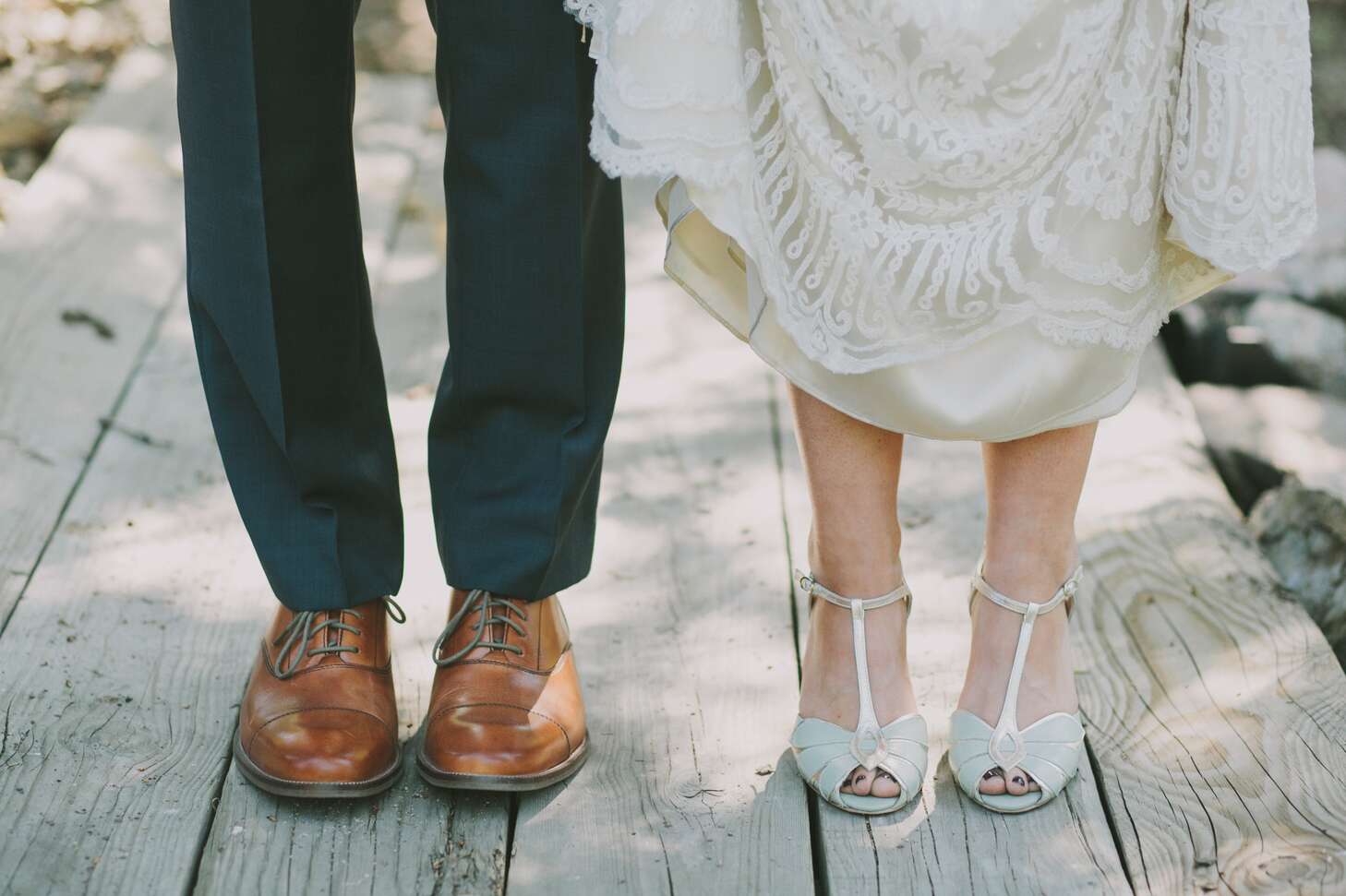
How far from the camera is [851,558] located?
1369 mm

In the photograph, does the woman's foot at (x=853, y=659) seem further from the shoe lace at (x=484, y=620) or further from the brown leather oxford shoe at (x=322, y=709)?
the brown leather oxford shoe at (x=322, y=709)

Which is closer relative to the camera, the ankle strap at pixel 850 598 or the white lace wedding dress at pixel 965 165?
the white lace wedding dress at pixel 965 165

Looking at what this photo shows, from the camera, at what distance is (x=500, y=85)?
46.4 inches

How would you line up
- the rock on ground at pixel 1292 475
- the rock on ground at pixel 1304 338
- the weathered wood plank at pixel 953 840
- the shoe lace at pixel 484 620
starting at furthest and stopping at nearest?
the rock on ground at pixel 1304 338 < the rock on ground at pixel 1292 475 < the shoe lace at pixel 484 620 < the weathered wood plank at pixel 953 840

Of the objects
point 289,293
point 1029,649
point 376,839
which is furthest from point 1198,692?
point 289,293

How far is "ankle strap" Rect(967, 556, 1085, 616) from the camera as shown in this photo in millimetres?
1373

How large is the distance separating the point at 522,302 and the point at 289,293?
21 cm

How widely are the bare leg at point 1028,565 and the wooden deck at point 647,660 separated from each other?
90 mm

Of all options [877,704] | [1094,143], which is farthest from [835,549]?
[1094,143]

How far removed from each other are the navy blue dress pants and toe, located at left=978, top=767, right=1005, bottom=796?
456 millimetres

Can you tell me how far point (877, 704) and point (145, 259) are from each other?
159cm

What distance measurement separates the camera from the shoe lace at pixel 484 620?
136 centimetres

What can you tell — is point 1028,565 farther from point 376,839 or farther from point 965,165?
point 376,839

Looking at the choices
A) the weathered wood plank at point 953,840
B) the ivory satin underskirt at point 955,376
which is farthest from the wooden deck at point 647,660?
the ivory satin underskirt at point 955,376
